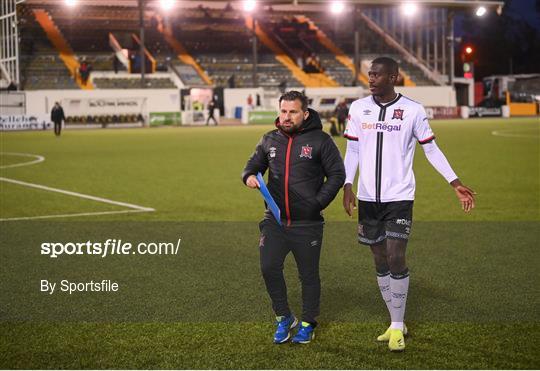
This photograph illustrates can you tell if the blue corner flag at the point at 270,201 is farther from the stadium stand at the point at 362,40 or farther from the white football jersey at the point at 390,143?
the stadium stand at the point at 362,40

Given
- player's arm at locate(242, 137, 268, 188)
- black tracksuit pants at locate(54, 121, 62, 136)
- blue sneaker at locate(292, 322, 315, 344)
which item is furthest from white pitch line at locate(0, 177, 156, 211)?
black tracksuit pants at locate(54, 121, 62, 136)

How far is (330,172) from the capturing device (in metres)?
5.90

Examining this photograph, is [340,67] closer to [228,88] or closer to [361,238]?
[228,88]

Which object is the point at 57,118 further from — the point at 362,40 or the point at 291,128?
the point at 362,40

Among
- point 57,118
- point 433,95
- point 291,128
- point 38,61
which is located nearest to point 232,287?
point 291,128

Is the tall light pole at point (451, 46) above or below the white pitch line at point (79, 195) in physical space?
above

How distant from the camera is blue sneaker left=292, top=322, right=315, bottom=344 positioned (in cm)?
595

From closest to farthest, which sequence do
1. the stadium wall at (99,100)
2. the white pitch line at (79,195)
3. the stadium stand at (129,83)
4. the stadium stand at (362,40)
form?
the white pitch line at (79,195) → the stadium wall at (99,100) → the stadium stand at (129,83) → the stadium stand at (362,40)

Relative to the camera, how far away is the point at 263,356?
565 cm

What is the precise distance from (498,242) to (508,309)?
3439mm

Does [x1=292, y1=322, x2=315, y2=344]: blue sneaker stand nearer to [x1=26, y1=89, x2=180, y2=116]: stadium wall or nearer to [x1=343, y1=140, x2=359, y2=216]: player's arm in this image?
[x1=343, y1=140, x2=359, y2=216]: player's arm

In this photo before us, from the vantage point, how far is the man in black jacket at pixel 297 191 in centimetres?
586

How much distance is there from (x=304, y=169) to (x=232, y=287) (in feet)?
7.84

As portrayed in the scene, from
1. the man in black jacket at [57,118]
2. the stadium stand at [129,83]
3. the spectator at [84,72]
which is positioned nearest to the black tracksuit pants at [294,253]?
the man in black jacket at [57,118]
